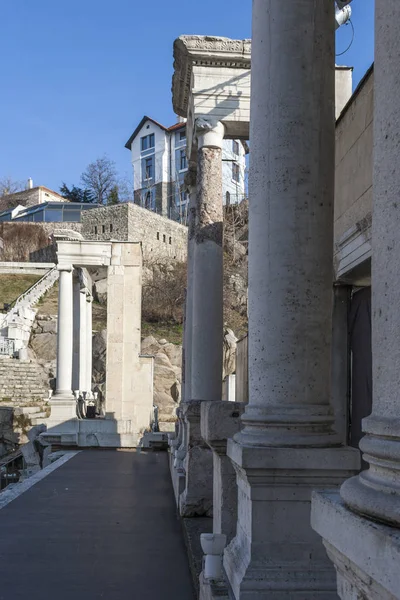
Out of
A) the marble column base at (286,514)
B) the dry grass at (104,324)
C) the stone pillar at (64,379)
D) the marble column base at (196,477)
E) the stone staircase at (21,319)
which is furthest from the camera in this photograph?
the dry grass at (104,324)

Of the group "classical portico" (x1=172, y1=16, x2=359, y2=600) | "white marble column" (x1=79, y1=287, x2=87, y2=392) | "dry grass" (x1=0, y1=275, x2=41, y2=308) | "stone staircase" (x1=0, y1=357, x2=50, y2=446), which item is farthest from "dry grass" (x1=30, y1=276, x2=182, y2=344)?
"classical portico" (x1=172, y1=16, x2=359, y2=600)

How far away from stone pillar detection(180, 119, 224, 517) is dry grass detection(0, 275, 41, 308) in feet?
127

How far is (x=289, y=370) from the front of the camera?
3818mm

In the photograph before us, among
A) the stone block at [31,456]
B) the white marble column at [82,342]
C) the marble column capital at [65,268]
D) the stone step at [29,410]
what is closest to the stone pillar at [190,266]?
the stone block at [31,456]

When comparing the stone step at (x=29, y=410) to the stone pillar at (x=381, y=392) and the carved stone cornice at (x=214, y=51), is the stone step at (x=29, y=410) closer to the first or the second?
the carved stone cornice at (x=214, y=51)

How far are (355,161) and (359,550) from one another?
527 cm

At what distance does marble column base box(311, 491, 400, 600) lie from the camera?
187cm

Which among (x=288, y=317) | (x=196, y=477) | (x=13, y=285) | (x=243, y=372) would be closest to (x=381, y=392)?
(x=288, y=317)

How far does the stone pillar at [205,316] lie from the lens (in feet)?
26.6

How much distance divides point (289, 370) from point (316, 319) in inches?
12.9

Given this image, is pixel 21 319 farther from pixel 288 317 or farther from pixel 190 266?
pixel 288 317

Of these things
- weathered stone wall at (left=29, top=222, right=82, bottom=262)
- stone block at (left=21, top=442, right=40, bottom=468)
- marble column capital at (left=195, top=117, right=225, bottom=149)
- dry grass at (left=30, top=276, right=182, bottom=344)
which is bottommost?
A: stone block at (left=21, top=442, right=40, bottom=468)

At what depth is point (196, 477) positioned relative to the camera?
26.7 feet

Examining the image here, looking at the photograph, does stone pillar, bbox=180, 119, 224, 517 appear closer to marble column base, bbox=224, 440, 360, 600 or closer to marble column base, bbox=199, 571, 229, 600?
marble column base, bbox=199, 571, 229, 600
